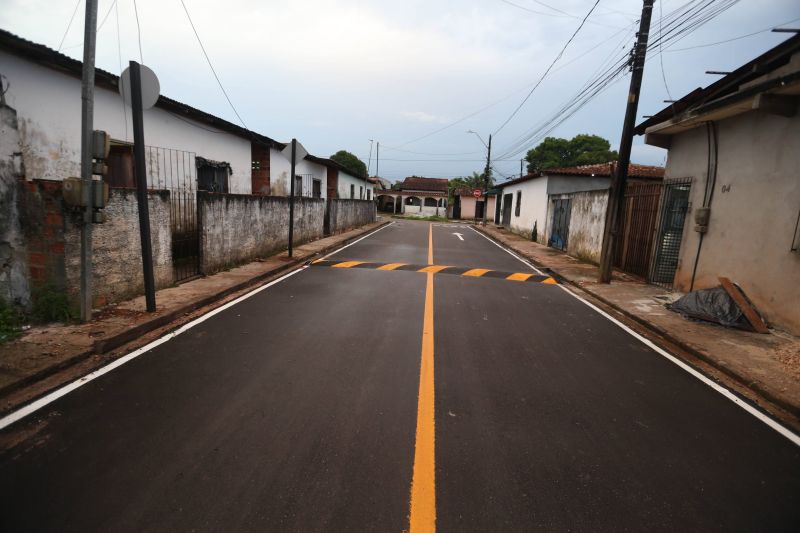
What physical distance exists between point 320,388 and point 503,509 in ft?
6.79

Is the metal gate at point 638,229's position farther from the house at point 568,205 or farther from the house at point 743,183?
the house at point 743,183

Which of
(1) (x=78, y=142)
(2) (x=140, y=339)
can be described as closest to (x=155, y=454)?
(2) (x=140, y=339)

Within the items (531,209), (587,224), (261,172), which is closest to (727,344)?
(587,224)

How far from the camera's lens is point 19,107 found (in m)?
7.12

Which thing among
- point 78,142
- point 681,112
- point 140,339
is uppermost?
point 681,112

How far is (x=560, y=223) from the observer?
18484mm

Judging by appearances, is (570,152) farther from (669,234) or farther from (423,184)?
(669,234)

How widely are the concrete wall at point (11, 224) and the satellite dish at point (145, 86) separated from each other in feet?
4.40

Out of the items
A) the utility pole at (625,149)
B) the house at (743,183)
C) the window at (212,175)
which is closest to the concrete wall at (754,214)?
the house at (743,183)

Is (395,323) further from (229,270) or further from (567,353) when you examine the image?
(229,270)

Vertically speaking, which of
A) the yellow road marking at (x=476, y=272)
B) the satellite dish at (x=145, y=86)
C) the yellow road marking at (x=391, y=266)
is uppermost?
the satellite dish at (x=145, y=86)

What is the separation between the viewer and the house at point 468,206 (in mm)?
52875

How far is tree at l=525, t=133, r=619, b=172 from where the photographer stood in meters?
53.2

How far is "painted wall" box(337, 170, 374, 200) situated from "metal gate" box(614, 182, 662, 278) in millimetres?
20209
